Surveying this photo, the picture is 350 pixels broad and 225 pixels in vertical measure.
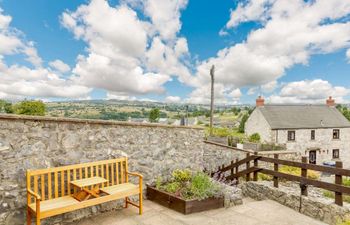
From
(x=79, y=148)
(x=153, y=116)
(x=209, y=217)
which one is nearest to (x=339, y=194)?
(x=209, y=217)

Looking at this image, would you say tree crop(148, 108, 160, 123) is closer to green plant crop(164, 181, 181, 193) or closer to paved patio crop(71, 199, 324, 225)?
green plant crop(164, 181, 181, 193)

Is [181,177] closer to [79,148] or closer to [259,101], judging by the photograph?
[79,148]

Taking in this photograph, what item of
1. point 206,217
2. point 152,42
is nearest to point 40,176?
point 206,217

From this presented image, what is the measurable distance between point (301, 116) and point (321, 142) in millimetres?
A: 3408

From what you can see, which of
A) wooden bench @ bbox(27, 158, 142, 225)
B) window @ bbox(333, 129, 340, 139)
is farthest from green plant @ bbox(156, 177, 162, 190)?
window @ bbox(333, 129, 340, 139)

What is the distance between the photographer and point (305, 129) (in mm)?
23953

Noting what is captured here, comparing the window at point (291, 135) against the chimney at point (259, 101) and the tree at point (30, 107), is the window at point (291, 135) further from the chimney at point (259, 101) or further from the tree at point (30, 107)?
the tree at point (30, 107)

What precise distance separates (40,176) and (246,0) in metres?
8.99

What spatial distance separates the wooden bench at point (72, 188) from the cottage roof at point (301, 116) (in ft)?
68.5

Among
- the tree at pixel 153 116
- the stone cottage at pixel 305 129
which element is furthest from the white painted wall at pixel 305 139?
the tree at pixel 153 116

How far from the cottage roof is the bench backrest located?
20640mm

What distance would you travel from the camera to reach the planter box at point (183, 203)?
4.39 meters

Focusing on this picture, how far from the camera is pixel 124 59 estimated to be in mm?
15953

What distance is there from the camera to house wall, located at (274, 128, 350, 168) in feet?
76.6
